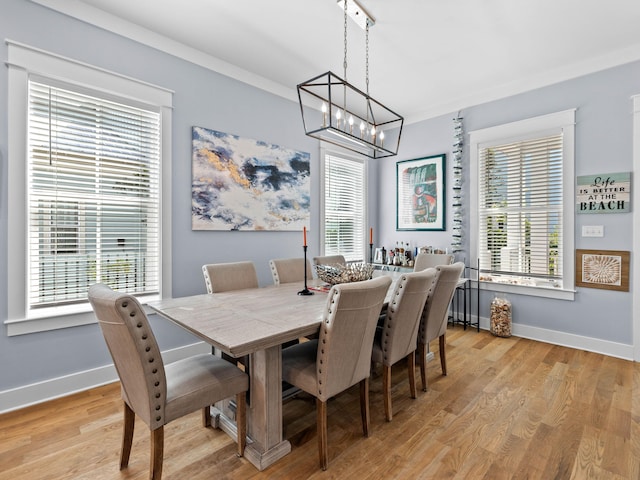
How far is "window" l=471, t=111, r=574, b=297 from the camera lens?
3.39m

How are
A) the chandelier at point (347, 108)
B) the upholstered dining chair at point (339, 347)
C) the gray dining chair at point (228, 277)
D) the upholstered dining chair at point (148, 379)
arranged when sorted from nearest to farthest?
the upholstered dining chair at point (148, 379)
the upholstered dining chair at point (339, 347)
the gray dining chair at point (228, 277)
the chandelier at point (347, 108)

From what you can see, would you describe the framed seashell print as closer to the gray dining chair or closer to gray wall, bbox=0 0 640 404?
gray wall, bbox=0 0 640 404

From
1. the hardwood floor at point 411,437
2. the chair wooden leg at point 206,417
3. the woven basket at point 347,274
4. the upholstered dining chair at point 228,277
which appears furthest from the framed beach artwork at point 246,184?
the hardwood floor at point 411,437

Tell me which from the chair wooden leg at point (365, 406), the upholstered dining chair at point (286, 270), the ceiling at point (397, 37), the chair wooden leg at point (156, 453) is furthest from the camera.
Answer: the upholstered dining chair at point (286, 270)

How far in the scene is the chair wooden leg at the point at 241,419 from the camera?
168cm

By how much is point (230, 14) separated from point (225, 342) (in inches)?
98.3

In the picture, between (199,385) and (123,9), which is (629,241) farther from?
(123,9)

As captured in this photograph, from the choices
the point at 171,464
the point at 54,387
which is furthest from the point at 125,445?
the point at 54,387

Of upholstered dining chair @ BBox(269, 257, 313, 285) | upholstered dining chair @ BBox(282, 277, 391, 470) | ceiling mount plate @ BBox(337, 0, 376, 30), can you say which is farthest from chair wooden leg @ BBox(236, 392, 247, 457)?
ceiling mount plate @ BBox(337, 0, 376, 30)

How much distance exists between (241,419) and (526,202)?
3679mm

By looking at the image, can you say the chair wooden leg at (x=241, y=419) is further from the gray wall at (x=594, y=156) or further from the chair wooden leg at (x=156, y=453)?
the gray wall at (x=594, y=156)

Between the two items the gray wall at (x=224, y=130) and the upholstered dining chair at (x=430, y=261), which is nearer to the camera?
the gray wall at (x=224, y=130)

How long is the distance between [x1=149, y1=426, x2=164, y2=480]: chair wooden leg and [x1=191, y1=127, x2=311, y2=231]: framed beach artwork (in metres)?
1.97

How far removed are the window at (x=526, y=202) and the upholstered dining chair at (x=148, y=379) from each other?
344cm
